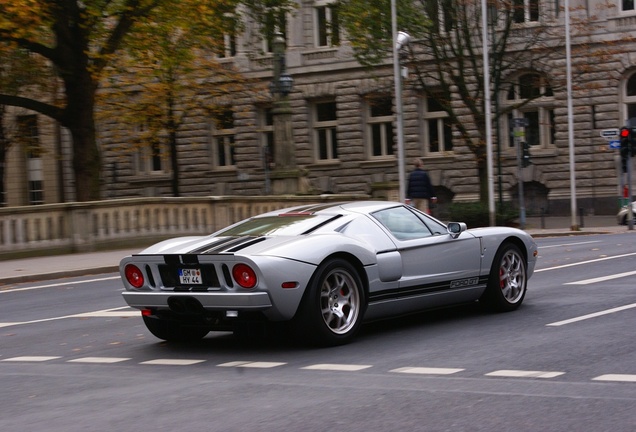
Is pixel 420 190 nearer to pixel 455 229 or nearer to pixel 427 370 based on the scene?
pixel 455 229

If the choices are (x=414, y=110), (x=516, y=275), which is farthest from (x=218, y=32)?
(x=516, y=275)

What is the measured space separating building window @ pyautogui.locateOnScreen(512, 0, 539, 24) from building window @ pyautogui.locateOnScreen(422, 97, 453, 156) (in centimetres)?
585

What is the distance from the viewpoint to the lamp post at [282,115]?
31656 mm

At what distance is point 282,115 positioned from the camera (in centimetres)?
3225

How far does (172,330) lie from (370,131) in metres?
40.1

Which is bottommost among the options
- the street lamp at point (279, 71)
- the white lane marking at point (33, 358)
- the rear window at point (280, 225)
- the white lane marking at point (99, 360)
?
the white lane marking at point (33, 358)

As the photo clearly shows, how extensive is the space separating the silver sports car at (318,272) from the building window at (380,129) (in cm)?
3819

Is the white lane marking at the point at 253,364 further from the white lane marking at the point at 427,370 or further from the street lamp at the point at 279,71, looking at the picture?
the street lamp at the point at 279,71

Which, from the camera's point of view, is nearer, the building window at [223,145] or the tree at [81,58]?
the tree at [81,58]

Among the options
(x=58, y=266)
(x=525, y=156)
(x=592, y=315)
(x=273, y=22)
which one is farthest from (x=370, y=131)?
(x=592, y=315)

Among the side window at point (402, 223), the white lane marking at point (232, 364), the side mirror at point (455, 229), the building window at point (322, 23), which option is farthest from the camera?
the building window at point (322, 23)

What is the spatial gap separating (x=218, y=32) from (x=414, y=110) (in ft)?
46.3

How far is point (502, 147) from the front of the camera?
152 ft

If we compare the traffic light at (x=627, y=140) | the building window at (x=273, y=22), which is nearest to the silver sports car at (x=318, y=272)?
the traffic light at (x=627, y=140)
